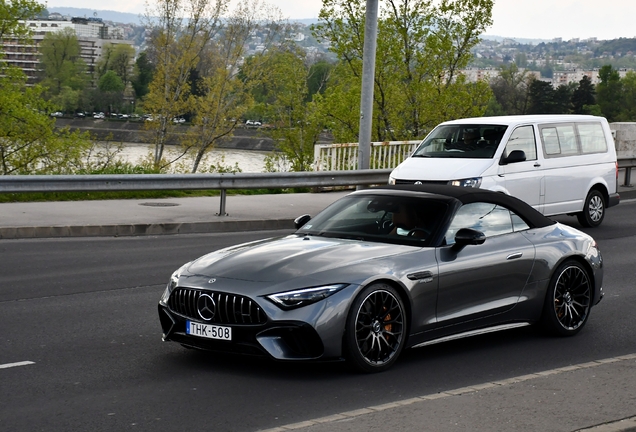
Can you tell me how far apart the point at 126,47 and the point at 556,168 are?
137m

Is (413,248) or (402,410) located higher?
(413,248)

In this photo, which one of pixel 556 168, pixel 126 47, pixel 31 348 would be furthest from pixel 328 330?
pixel 126 47

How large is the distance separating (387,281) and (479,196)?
1534 millimetres

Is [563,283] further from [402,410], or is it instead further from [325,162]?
[325,162]

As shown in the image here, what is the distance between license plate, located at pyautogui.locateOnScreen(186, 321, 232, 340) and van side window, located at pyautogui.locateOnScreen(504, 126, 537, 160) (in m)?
10.0

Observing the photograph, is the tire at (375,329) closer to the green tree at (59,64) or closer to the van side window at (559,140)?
the van side window at (559,140)

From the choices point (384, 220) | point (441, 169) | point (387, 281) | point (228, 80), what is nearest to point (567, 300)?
point (384, 220)

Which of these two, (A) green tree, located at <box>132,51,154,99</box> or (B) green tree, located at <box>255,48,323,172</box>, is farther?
(A) green tree, located at <box>132,51,154,99</box>

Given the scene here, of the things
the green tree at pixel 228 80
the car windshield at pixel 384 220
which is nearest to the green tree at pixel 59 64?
the green tree at pixel 228 80

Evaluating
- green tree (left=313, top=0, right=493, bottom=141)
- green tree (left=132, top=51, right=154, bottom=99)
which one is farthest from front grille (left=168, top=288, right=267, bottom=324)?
green tree (left=132, top=51, right=154, bottom=99)

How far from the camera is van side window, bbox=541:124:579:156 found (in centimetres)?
1644

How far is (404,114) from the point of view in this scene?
33.9 metres

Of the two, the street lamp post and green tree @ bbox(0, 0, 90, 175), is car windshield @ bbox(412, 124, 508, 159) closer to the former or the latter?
the street lamp post

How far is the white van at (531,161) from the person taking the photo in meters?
15.7
